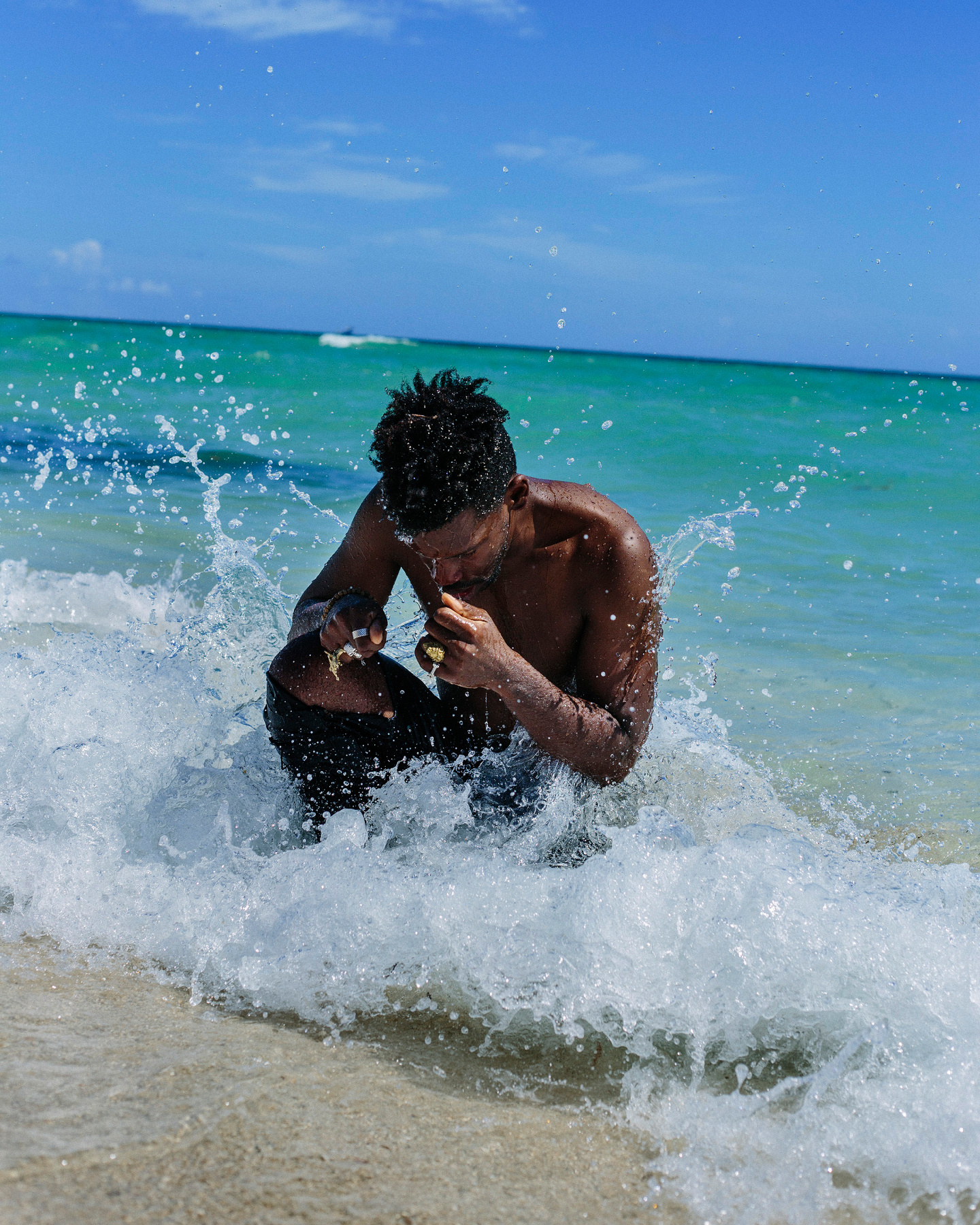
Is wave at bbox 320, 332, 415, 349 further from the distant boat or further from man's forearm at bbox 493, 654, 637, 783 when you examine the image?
man's forearm at bbox 493, 654, 637, 783

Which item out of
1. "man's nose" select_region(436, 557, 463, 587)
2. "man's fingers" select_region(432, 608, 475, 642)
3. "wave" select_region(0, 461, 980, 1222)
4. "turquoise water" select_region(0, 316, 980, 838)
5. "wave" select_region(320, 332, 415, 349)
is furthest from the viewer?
"wave" select_region(320, 332, 415, 349)

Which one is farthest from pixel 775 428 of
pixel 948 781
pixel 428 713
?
pixel 428 713

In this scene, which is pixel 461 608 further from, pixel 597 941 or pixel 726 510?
pixel 726 510

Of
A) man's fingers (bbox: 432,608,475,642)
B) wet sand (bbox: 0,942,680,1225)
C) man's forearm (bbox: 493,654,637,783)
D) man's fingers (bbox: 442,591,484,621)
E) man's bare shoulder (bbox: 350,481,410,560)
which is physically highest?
man's bare shoulder (bbox: 350,481,410,560)

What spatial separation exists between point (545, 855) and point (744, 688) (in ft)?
8.01

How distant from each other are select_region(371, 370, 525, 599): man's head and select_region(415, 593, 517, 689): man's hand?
0.18 m

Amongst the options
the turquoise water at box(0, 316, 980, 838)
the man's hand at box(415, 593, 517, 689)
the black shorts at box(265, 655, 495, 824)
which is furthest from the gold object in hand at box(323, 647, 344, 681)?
the turquoise water at box(0, 316, 980, 838)

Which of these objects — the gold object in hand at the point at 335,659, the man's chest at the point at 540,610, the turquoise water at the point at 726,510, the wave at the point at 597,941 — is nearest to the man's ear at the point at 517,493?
the man's chest at the point at 540,610

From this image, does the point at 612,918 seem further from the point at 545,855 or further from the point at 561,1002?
the point at 545,855

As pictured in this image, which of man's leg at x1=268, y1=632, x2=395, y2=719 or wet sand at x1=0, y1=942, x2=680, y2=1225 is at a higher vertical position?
man's leg at x1=268, y1=632, x2=395, y2=719

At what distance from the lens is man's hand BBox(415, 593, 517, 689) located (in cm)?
236

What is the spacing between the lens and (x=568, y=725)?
8.66 ft

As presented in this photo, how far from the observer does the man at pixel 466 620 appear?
242cm

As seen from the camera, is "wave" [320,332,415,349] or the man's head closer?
the man's head
